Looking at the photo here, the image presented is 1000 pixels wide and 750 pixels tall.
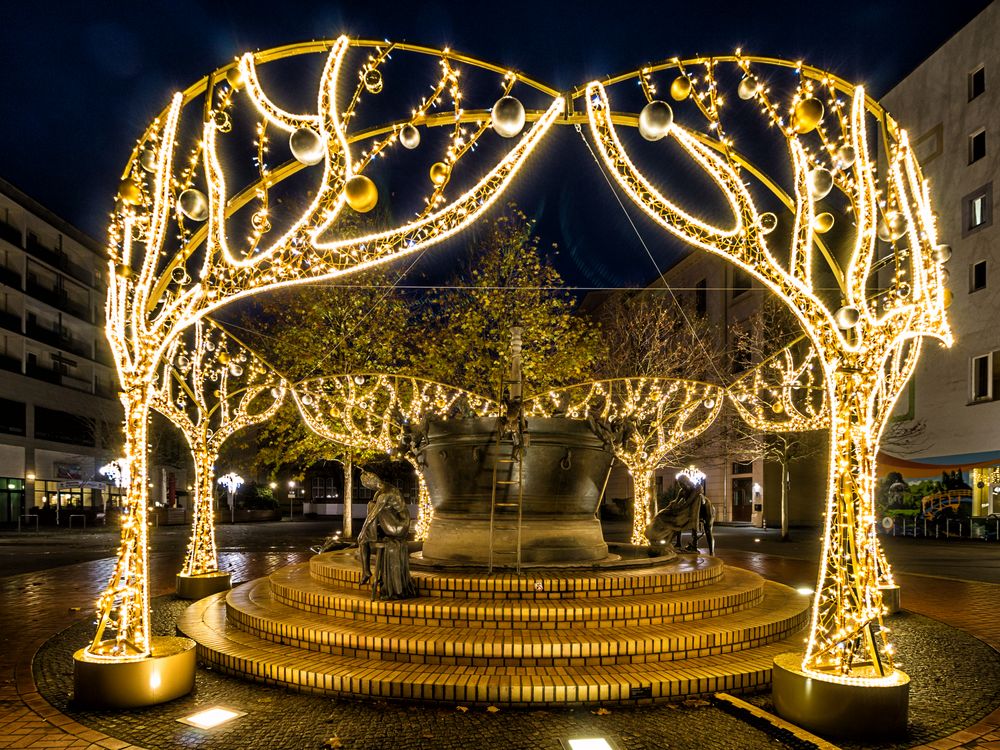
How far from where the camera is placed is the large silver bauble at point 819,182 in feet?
19.3

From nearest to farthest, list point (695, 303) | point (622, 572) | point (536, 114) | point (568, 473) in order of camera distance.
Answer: point (536, 114) < point (622, 572) < point (568, 473) < point (695, 303)

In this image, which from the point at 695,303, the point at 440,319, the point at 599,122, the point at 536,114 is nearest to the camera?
the point at 599,122

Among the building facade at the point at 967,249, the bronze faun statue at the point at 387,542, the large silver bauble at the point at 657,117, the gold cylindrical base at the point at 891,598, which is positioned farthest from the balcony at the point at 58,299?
the building facade at the point at 967,249

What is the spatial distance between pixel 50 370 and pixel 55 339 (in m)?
2.03

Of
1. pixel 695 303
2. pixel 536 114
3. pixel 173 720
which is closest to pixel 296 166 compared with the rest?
pixel 536 114

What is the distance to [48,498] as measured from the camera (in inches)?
1702

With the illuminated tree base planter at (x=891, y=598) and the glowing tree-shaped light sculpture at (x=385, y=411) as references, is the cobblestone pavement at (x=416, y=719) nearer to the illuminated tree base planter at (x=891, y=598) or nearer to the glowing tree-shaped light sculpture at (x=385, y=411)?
the illuminated tree base planter at (x=891, y=598)

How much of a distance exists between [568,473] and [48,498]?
1747 inches

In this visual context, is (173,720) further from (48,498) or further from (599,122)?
(48,498)

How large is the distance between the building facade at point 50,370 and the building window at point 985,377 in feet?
139

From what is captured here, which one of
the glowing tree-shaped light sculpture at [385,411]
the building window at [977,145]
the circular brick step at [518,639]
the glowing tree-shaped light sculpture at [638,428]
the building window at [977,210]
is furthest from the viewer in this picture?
the building window at [977,145]

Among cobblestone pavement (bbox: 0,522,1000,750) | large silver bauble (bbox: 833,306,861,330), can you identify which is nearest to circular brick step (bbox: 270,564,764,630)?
cobblestone pavement (bbox: 0,522,1000,750)

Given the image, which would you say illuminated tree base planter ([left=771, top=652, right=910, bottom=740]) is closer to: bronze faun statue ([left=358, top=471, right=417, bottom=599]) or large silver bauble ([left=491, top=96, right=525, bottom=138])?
bronze faun statue ([left=358, top=471, right=417, bottom=599])

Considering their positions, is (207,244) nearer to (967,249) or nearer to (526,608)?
(526,608)
